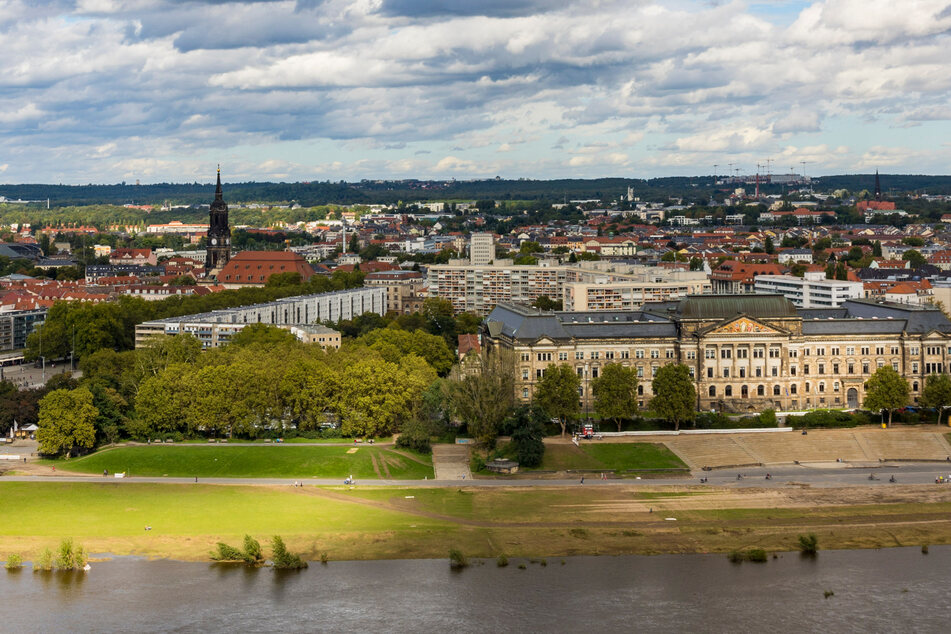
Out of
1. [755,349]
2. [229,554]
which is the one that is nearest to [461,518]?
[229,554]

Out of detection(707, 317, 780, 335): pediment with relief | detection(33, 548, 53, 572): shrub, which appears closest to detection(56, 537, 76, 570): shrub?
detection(33, 548, 53, 572): shrub

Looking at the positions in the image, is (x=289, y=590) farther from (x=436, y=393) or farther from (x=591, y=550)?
(x=436, y=393)

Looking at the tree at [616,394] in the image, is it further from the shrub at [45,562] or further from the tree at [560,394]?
the shrub at [45,562]

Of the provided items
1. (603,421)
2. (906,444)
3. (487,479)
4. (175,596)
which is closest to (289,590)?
(175,596)

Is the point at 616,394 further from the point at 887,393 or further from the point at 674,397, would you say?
the point at 887,393

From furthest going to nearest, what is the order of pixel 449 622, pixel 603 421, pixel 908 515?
1. pixel 603 421
2. pixel 908 515
3. pixel 449 622

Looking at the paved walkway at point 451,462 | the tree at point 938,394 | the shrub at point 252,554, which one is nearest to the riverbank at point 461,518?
the shrub at point 252,554
